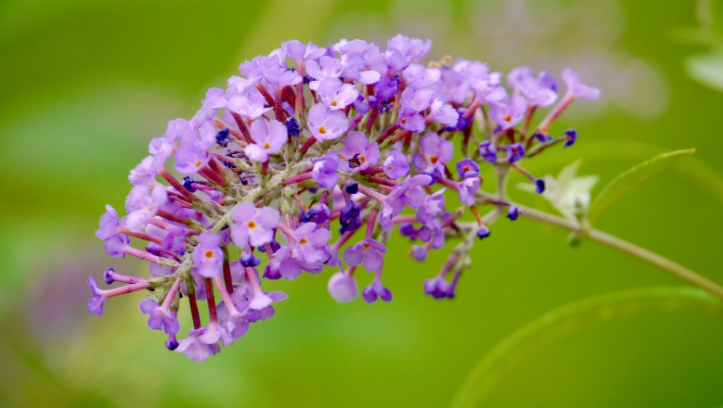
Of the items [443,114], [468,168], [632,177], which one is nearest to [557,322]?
[632,177]

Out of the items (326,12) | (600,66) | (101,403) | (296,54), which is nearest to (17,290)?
(101,403)

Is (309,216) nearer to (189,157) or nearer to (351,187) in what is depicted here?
(351,187)

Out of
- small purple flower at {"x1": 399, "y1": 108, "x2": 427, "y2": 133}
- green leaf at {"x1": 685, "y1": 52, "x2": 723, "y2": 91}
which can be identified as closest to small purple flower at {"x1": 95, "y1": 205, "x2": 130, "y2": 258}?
small purple flower at {"x1": 399, "y1": 108, "x2": 427, "y2": 133}

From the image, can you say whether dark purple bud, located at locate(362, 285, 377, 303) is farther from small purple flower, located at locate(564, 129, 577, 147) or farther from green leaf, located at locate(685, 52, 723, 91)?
green leaf, located at locate(685, 52, 723, 91)

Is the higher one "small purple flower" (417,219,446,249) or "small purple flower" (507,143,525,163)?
"small purple flower" (507,143,525,163)

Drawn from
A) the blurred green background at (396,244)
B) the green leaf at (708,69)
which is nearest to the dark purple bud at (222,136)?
the blurred green background at (396,244)

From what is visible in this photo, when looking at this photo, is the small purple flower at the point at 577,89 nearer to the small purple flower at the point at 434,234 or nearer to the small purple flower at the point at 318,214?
the small purple flower at the point at 434,234
